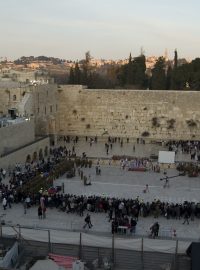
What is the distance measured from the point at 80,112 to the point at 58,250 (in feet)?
65.6

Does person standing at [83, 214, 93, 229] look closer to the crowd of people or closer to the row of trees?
the crowd of people

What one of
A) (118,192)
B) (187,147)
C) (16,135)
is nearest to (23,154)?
(16,135)

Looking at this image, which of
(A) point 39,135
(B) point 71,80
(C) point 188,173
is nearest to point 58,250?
(C) point 188,173

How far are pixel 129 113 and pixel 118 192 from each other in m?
12.8

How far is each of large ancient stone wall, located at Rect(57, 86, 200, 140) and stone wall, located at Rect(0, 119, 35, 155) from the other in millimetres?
6509

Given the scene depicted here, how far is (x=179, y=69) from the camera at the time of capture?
34.8 meters

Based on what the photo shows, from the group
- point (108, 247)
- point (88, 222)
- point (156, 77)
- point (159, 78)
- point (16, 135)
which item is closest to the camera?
point (108, 247)

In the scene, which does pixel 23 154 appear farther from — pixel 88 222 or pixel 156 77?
pixel 156 77

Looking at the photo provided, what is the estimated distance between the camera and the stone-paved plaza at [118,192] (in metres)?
12.9

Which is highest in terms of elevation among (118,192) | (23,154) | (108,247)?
(23,154)

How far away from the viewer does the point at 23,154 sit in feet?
69.0

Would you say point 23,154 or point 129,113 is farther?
point 129,113

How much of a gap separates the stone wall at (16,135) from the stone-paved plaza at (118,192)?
3100mm

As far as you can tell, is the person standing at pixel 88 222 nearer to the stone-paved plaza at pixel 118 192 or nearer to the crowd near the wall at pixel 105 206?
the crowd near the wall at pixel 105 206
